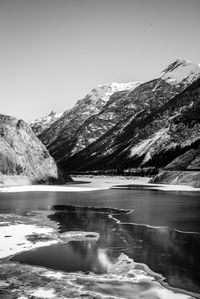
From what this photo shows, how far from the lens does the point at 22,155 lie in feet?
362

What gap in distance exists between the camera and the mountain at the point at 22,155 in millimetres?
103488

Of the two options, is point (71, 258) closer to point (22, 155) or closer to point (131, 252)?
point (131, 252)

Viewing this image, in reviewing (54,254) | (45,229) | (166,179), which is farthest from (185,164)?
(54,254)

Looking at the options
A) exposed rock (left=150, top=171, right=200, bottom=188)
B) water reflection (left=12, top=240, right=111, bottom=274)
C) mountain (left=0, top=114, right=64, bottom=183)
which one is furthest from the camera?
mountain (left=0, top=114, right=64, bottom=183)

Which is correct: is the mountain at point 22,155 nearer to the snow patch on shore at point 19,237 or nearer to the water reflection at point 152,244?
the water reflection at point 152,244

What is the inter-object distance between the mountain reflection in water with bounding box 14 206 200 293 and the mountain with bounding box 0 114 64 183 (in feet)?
227

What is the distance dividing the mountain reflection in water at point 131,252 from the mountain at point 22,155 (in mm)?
69142

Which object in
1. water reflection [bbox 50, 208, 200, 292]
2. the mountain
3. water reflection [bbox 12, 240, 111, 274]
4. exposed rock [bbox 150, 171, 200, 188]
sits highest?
the mountain

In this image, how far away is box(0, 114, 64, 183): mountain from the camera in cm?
10349

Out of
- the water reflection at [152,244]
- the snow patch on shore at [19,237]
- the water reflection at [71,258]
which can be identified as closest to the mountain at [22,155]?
the water reflection at [152,244]

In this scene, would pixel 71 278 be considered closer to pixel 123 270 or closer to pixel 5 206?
pixel 123 270

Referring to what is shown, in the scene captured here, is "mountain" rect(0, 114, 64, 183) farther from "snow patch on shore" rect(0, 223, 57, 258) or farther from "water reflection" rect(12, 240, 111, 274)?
"water reflection" rect(12, 240, 111, 274)

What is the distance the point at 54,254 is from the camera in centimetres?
2503

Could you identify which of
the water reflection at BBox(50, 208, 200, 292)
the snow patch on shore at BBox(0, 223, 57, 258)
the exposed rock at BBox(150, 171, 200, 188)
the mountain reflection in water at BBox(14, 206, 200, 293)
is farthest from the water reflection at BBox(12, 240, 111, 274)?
the exposed rock at BBox(150, 171, 200, 188)
